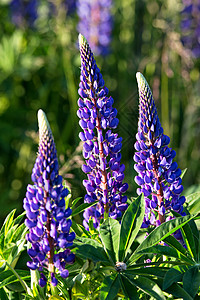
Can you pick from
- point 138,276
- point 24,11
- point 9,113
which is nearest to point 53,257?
point 138,276

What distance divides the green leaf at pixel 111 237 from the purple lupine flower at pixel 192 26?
8.32 feet

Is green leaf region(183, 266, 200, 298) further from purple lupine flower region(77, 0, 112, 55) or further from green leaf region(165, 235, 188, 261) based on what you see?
purple lupine flower region(77, 0, 112, 55)

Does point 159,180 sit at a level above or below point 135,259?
above

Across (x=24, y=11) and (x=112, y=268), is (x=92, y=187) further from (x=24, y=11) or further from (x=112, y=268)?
(x=24, y=11)

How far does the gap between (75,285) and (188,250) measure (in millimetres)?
259

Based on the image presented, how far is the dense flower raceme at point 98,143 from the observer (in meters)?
1.06

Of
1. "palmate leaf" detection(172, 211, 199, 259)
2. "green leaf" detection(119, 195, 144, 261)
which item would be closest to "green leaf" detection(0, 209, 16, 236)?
"green leaf" detection(119, 195, 144, 261)

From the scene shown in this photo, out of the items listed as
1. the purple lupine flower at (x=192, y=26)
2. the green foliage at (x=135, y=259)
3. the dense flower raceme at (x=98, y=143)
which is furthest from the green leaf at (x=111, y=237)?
the purple lupine flower at (x=192, y=26)

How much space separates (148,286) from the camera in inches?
34.1

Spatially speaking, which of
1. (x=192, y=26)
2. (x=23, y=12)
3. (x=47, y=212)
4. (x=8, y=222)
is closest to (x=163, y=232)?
(x=47, y=212)

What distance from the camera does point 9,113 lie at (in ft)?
10.3

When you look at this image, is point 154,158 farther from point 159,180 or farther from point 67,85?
point 67,85

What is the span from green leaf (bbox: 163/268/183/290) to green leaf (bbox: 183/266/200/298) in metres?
0.01

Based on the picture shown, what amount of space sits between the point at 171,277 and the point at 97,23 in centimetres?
289
